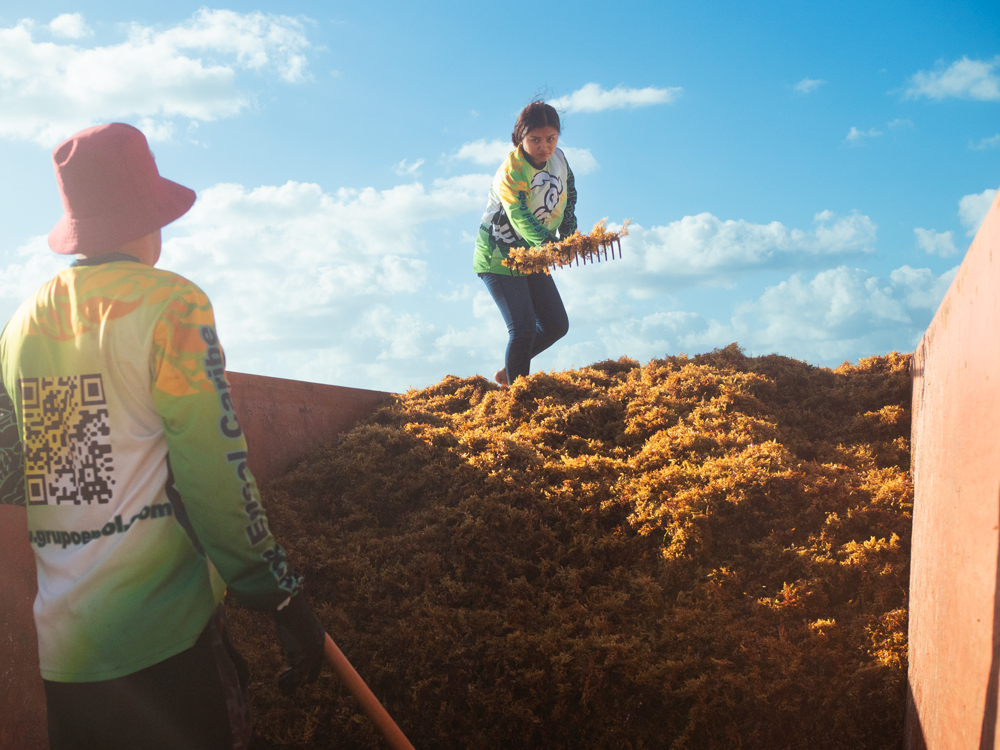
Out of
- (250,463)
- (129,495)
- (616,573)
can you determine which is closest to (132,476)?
(129,495)

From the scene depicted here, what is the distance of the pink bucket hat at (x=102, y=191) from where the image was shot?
5.45 feet

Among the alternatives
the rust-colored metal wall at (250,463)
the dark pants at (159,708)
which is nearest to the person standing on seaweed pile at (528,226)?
the rust-colored metal wall at (250,463)

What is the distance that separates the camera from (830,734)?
8.70ft

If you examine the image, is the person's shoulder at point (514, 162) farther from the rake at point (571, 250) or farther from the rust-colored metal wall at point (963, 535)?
the rust-colored metal wall at point (963, 535)

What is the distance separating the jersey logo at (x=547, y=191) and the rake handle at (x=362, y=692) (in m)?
3.91

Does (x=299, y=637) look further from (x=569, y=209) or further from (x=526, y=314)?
(x=569, y=209)

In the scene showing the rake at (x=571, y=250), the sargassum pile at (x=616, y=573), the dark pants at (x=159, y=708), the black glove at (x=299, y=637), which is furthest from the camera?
the rake at (x=571, y=250)

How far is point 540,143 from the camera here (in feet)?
16.7

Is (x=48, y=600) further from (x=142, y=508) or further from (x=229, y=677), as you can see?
(x=229, y=677)

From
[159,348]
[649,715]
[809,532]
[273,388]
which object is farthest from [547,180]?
[159,348]

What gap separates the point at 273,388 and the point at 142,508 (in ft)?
11.7

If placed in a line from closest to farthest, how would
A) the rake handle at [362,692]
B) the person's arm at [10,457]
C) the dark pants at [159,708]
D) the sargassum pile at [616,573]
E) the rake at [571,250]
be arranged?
1. the dark pants at [159,708]
2. the person's arm at [10,457]
3. the rake handle at [362,692]
4. the sargassum pile at [616,573]
5. the rake at [571,250]

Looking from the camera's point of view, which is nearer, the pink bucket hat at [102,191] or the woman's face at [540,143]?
the pink bucket hat at [102,191]

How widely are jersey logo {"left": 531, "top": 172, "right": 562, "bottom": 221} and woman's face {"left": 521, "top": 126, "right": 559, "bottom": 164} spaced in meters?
0.14
